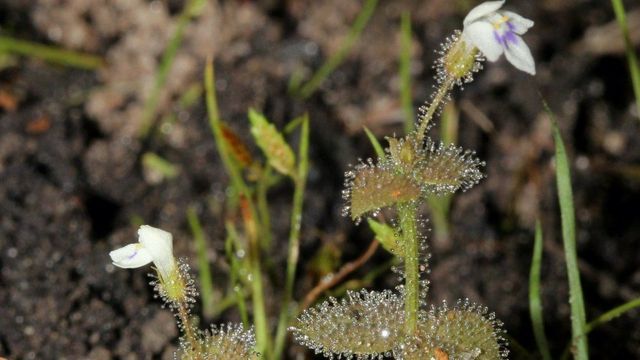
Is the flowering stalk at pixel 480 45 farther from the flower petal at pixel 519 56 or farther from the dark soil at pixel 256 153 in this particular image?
the dark soil at pixel 256 153

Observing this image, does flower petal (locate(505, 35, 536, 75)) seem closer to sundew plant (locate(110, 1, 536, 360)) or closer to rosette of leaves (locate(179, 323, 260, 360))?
sundew plant (locate(110, 1, 536, 360))

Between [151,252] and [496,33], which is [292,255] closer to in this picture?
[151,252]

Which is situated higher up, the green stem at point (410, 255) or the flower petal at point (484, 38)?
the flower petal at point (484, 38)

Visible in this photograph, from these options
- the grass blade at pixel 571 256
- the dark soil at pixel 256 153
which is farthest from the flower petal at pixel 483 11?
the dark soil at pixel 256 153

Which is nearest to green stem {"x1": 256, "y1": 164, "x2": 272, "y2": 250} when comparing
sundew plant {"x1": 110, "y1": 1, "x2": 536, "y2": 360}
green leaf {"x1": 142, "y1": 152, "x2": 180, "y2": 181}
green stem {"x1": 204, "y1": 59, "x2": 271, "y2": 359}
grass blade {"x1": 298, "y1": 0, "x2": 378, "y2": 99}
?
green stem {"x1": 204, "y1": 59, "x2": 271, "y2": 359}

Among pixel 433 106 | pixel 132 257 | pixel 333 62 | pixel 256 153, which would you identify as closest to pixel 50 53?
pixel 256 153
